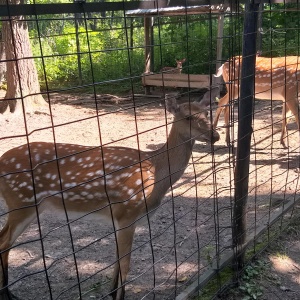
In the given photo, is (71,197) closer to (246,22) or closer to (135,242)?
(135,242)

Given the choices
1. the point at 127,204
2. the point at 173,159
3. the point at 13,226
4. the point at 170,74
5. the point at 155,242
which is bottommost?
the point at 155,242

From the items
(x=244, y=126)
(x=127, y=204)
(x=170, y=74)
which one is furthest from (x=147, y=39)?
(x=127, y=204)

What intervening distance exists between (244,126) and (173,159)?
646 mm

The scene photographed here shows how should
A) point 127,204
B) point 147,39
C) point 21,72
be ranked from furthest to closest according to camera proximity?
point 147,39
point 21,72
point 127,204

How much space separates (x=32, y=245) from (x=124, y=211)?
1340 mm

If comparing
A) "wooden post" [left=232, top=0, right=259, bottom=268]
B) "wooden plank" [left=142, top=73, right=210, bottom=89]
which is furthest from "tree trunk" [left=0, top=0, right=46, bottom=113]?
"wooden post" [left=232, top=0, right=259, bottom=268]

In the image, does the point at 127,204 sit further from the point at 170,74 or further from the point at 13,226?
the point at 170,74

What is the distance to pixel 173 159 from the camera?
11.7ft

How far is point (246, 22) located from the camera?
3.01 m

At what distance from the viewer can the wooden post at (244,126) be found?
3.02 meters

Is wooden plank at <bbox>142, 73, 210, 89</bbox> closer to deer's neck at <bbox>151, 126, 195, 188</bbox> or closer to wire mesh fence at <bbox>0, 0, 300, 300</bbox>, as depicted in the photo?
wire mesh fence at <bbox>0, 0, 300, 300</bbox>

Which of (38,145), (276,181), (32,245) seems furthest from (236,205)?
(276,181)

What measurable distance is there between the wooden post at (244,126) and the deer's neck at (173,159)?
0.43 meters

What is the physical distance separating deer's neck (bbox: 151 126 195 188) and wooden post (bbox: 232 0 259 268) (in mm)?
427
